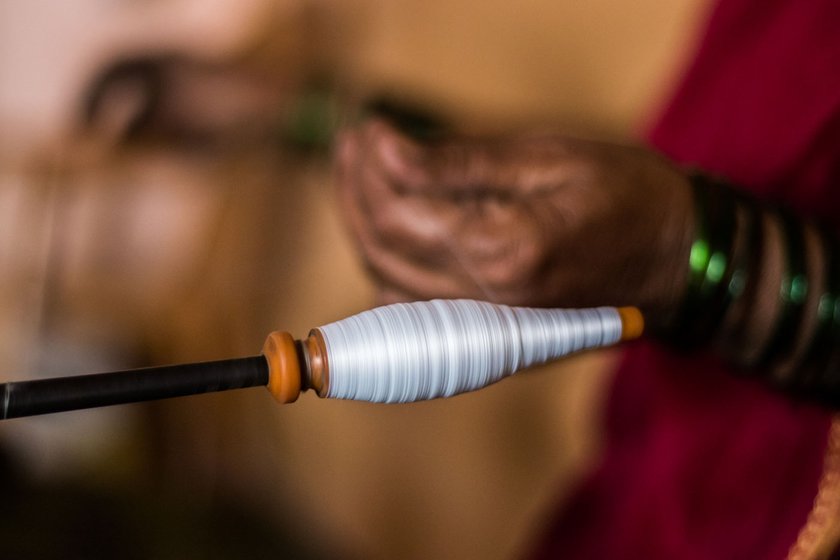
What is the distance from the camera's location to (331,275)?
44.4 inches

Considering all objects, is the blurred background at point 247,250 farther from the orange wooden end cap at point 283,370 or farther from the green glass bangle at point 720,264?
the orange wooden end cap at point 283,370

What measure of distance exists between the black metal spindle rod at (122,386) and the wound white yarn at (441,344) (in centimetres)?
3

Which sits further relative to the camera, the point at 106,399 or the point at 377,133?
the point at 377,133

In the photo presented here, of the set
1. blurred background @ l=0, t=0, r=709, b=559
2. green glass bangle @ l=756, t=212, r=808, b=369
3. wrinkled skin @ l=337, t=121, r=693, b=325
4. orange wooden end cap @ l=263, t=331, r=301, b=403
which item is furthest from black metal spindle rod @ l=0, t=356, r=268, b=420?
blurred background @ l=0, t=0, r=709, b=559

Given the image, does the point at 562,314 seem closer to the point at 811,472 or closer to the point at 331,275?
the point at 811,472

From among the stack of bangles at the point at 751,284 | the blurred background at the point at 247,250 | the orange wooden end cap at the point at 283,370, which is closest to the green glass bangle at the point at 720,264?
the stack of bangles at the point at 751,284

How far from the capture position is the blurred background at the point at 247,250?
952mm

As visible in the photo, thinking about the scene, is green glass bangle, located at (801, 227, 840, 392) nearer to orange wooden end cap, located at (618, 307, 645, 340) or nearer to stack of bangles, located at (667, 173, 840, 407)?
stack of bangles, located at (667, 173, 840, 407)

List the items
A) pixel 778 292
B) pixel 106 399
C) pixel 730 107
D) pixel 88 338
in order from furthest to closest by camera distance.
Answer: pixel 88 338
pixel 730 107
pixel 778 292
pixel 106 399

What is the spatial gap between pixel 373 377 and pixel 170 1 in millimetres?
979

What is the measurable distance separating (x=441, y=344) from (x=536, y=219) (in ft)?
0.26

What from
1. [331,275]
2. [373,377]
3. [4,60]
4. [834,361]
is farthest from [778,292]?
[4,60]

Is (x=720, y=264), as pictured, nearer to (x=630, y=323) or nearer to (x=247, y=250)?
(x=630, y=323)

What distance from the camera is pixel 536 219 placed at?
13.2 inches
